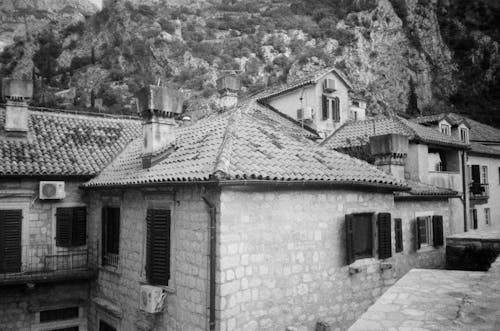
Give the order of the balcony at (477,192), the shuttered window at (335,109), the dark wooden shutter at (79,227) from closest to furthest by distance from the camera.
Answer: the dark wooden shutter at (79,227) → the shuttered window at (335,109) → the balcony at (477,192)

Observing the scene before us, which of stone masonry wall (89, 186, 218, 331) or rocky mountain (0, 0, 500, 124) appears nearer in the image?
stone masonry wall (89, 186, 218, 331)

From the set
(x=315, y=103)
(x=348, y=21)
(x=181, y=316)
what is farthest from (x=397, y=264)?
(x=348, y=21)

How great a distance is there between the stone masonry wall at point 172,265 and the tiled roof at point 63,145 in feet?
6.86

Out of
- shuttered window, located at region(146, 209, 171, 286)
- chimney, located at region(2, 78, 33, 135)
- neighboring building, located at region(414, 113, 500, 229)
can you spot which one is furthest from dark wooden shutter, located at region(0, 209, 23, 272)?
neighboring building, located at region(414, 113, 500, 229)

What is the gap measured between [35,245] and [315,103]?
50.6 feet

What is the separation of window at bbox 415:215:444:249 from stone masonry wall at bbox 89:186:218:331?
9694 mm

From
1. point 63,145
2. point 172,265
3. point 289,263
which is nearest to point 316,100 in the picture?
point 63,145

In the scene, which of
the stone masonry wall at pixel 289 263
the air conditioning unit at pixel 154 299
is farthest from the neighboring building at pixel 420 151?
the air conditioning unit at pixel 154 299

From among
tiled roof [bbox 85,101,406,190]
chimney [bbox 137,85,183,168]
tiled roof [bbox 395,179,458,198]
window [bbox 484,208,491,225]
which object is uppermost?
chimney [bbox 137,85,183,168]

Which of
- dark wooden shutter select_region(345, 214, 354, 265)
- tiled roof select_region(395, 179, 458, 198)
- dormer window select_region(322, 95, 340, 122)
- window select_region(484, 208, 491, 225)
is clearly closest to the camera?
dark wooden shutter select_region(345, 214, 354, 265)

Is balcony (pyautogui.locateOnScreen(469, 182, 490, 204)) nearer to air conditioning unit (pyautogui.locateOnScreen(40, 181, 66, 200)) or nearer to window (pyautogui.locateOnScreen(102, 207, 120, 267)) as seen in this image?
window (pyautogui.locateOnScreen(102, 207, 120, 267))

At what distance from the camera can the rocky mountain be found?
156ft

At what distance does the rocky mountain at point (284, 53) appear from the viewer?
47.6 metres

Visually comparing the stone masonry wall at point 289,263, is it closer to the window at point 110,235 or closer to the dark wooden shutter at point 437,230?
the window at point 110,235
